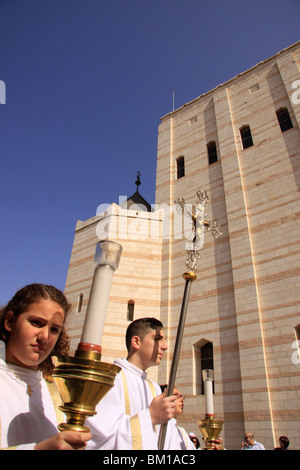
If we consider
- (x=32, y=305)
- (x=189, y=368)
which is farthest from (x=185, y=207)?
(x=189, y=368)

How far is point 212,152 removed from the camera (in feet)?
41.3

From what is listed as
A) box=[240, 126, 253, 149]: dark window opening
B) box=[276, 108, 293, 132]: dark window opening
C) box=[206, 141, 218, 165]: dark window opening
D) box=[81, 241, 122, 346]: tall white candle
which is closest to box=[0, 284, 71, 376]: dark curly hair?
box=[81, 241, 122, 346]: tall white candle

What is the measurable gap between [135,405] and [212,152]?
1184 cm

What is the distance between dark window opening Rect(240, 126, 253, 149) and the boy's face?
1071 centimetres

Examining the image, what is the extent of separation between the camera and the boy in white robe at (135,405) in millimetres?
1482

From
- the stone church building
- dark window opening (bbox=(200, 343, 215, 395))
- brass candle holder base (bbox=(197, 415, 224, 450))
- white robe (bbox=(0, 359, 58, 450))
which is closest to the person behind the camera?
white robe (bbox=(0, 359, 58, 450))

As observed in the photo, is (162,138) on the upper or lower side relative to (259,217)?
upper

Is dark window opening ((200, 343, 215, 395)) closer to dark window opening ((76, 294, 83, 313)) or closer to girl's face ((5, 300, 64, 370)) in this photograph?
dark window opening ((76, 294, 83, 313))

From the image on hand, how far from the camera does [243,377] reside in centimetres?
773

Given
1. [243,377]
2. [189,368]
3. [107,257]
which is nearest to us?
[107,257]

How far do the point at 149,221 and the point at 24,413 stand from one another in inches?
420

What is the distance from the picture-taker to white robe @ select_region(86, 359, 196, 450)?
1.49 metres

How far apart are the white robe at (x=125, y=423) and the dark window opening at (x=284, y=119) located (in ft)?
35.9
